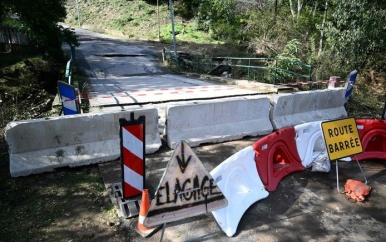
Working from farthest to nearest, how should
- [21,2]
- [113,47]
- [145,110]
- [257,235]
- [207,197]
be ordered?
[113,47] < [21,2] < [145,110] < [257,235] < [207,197]

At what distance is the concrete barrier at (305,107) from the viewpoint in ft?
23.7

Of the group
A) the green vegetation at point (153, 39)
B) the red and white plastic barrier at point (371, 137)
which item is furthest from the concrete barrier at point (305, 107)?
the green vegetation at point (153, 39)

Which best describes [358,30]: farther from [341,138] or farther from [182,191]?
[182,191]

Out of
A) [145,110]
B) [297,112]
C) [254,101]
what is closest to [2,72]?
[145,110]

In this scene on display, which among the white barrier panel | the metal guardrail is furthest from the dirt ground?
the metal guardrail

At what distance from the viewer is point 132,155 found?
13.5ft

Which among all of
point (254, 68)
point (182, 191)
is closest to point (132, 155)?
point (182, 191)

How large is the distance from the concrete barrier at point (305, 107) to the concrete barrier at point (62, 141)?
3182 millimetres

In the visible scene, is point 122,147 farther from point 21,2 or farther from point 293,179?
point 21,2

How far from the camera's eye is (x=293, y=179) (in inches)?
206

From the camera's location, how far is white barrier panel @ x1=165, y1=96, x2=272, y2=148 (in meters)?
6.10

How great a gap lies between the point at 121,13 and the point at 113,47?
1879 cm

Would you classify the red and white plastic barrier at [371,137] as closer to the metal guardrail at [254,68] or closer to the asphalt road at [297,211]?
the asphalt road at [297,211]

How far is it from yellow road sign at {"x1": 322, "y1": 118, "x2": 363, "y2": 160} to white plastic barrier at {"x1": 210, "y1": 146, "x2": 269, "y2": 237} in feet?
4.14
